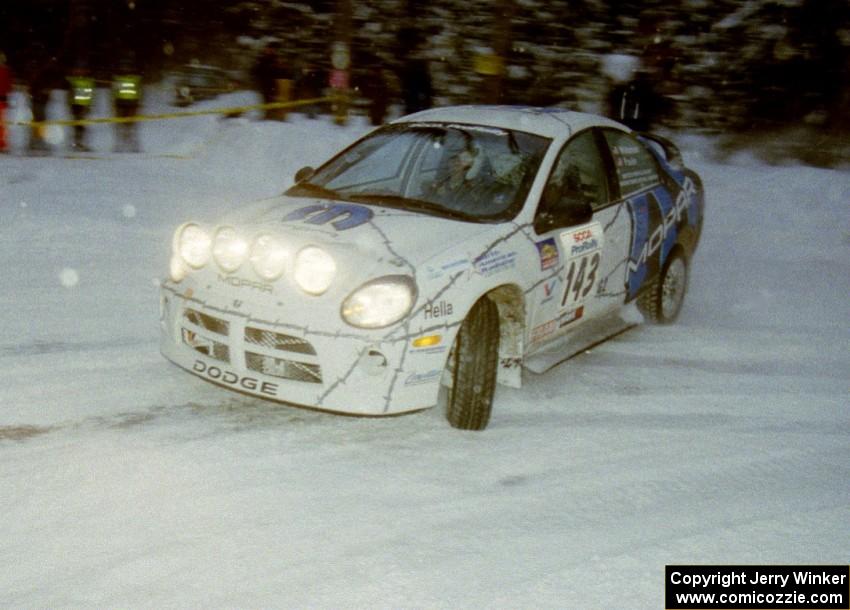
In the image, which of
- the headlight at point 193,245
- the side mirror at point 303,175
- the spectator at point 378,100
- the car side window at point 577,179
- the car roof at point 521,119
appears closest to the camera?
the headlight at point 193,245

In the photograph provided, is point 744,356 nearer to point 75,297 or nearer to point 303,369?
point 303,369

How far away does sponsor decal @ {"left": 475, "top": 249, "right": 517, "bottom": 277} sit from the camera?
451 cm

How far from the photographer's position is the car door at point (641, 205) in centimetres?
596

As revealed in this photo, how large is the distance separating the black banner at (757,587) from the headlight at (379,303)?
1.55 metres

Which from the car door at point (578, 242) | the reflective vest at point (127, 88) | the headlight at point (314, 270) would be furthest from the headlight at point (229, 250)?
the reflective vest at point (127, 88)

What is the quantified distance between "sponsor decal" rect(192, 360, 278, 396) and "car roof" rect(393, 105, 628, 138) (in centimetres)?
220

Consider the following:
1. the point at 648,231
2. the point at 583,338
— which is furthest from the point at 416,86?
the point at 583,338

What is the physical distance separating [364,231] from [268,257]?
0.48 meters

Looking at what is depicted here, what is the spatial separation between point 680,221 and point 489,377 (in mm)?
2738

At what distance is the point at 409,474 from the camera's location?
4.19 m

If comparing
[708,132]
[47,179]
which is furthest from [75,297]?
[708,132]

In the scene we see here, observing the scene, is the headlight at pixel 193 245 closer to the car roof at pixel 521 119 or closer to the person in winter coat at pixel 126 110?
the car roof at pixel 521 119

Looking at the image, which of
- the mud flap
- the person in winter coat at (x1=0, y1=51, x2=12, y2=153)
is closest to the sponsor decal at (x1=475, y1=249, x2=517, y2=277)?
the mud flap

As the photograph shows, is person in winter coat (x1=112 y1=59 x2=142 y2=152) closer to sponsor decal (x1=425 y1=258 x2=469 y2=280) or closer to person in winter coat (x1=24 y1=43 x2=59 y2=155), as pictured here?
person in winter coat (x1=24 y1=43 x2=59 y2=155)
